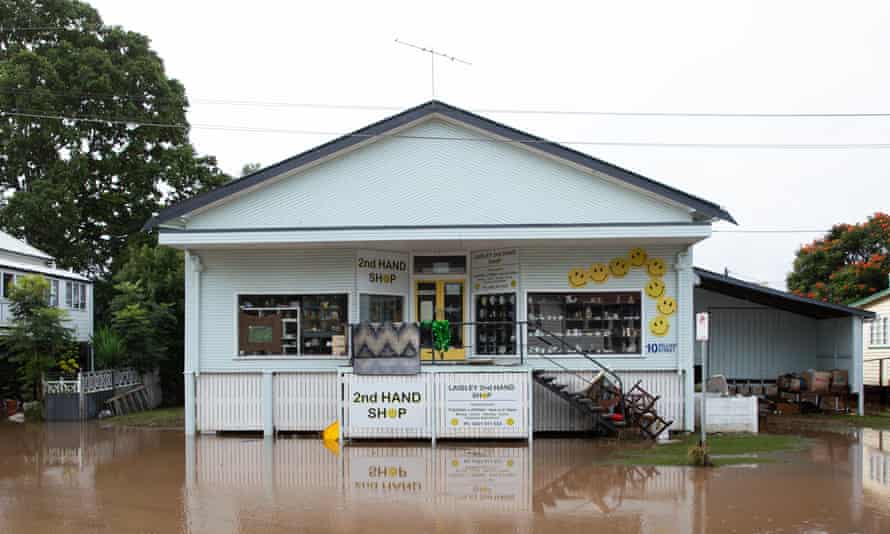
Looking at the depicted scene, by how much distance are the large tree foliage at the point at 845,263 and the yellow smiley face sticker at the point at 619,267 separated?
2443 centimetres

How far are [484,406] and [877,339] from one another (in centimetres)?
2193

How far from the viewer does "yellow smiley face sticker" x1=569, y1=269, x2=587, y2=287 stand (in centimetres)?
1827

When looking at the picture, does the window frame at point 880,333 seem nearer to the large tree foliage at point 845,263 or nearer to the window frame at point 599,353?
the large tree foliage at point 845,263

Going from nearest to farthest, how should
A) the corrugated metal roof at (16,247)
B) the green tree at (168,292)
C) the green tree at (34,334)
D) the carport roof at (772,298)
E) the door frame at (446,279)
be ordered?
the door frame at (446,279)
the carport roof at (772,298)
the green tree at (34,334)
the green tree at (168,292)
the corrugated metal roof at (16,247)

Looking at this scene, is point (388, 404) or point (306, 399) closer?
point (388, 404)

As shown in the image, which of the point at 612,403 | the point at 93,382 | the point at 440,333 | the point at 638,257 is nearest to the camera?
the point at 612,403

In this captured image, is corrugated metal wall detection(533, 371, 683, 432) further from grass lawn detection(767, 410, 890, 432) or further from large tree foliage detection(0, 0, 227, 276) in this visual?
large tree foliage detection(0, 0, 227, 276)

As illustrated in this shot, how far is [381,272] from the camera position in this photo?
61.2 feet

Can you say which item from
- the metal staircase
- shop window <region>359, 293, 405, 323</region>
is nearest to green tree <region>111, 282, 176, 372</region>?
shop window <region>359, 293, 405, 323</region>

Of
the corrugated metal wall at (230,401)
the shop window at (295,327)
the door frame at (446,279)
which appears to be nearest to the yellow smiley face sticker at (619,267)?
the door frame at (446,279)

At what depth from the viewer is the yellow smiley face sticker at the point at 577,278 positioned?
1827 centimetres

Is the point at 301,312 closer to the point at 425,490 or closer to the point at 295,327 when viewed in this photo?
the point at 295,327

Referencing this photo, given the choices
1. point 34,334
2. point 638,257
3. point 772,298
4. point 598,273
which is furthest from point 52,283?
point 772,298

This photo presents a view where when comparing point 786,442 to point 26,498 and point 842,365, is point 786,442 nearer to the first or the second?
point 842,365
